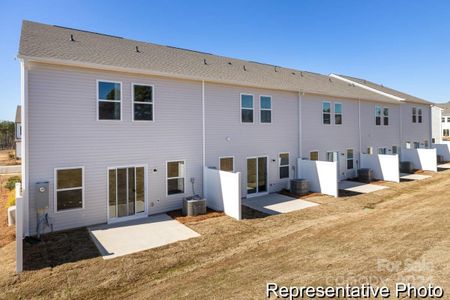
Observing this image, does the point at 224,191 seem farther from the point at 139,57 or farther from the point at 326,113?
the point at 326,113

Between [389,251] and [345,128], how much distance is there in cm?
1310

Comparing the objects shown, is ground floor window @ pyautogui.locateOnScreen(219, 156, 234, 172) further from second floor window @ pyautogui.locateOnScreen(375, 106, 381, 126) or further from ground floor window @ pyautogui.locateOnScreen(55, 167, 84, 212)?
second floor window @ pyautogui.locateOnScreen(375, 106, 381, 126)

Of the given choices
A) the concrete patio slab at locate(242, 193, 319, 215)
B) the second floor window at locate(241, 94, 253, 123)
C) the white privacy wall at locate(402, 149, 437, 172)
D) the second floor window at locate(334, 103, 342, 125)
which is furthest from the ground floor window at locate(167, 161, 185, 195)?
the white privacy wall at locate(402, 149, 437, 172)

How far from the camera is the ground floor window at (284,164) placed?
1504cm

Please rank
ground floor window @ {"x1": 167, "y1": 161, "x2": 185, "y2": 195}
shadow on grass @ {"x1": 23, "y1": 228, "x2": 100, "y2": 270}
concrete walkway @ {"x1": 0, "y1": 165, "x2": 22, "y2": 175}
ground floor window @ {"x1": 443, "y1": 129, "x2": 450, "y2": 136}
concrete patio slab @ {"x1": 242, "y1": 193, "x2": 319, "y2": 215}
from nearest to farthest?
1. shadow on grass @ {"x1": 23, "y1": 228, "x2": 100, "y2": 270}
2. ground floor window @ {"x1": 167, "y1": 161, "x2": 185, "y2": 195}
3. concrete patio slab @ {"x1": 242, "y1": 193, "x2": 319, "y2": 215}
4. concrete walkway @ {"x1": 0, "y1": 165, "x2": 22, "y2": 175}
5. ground floor window @ {"x1": 443, "y1": 129, "x2": 450, "y2": 136}

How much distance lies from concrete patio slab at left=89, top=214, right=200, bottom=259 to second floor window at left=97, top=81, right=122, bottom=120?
4110 millimetres

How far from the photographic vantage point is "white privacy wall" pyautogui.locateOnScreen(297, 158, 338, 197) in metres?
13.6

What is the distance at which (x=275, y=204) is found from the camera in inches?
487

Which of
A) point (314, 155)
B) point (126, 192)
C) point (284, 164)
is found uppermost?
point (314, 155)

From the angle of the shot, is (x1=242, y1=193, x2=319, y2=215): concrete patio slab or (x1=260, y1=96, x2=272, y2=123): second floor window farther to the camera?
(x1=260, y1=96, x2=272, y2=123): second floor window

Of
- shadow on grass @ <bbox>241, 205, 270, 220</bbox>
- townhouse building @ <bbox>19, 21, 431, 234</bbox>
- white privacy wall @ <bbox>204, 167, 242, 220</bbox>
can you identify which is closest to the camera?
townhouse building @ <bbox>19, 21, 431, 234</bbox>

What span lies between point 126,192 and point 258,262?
6.13 m

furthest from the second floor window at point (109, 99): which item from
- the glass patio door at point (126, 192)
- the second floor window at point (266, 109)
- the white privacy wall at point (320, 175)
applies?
the white privacy wall at point (320, 175)

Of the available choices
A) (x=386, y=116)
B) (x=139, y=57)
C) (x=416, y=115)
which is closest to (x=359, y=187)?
(x=386, y=116)
